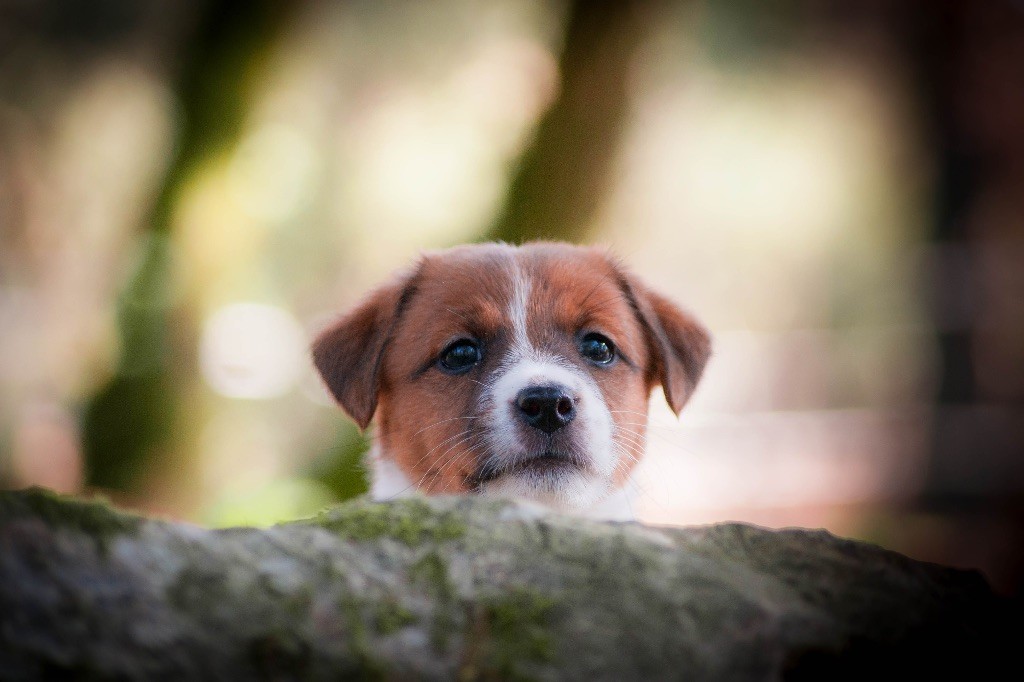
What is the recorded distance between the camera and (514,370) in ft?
12.7

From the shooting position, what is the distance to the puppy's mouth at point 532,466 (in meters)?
3.71

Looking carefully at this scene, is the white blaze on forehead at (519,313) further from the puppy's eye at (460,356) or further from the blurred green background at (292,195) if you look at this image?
the blurred green background at (292,195)

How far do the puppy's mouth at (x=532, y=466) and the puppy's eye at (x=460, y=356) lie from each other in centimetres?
54

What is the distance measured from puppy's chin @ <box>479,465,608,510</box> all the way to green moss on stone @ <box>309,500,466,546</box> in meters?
1.47

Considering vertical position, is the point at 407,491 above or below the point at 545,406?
below

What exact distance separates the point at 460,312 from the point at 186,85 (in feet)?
19.9

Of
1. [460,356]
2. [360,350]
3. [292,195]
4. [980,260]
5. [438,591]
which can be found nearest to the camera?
[438,591]

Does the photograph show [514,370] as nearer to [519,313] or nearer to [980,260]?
[519,313]

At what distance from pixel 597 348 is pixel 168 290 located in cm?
589

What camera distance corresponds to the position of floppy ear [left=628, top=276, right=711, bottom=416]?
14.7 ft

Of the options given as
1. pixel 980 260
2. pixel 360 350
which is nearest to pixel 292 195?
pixel 360 350

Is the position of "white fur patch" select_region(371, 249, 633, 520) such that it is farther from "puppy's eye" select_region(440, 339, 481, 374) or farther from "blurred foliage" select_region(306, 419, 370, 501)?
"blurred foliage" select_region(306, 419, 370, 501)

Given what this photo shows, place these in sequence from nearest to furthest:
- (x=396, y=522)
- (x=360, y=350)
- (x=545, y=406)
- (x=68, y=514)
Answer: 1. (x=68, y=514)
2. (x=396, y=522)
3. (x=545, y=406)
4. (x=360, y=350)

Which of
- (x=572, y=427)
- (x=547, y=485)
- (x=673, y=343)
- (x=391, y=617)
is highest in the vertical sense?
(x=673, y=343)
